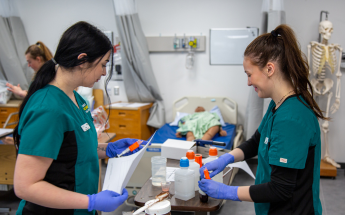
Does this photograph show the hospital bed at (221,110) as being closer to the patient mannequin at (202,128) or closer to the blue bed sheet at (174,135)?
the blue bed sheet at (174,135)

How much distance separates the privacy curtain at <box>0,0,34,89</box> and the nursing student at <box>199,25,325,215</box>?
159 inches

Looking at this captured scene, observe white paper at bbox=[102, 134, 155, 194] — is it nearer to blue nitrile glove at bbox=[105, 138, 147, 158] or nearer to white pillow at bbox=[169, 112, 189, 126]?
blue nitrile glove at bbox=[105, 138, 147, 158]

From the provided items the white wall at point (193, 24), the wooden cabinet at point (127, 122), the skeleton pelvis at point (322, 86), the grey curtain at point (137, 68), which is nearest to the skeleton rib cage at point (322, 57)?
the skeleton pelvis at point (322, 86)

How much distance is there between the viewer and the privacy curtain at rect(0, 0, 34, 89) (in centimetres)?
416

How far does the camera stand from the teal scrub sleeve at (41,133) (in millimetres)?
872

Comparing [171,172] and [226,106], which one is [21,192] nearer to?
[171,172]

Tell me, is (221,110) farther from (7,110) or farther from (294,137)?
(7,110)

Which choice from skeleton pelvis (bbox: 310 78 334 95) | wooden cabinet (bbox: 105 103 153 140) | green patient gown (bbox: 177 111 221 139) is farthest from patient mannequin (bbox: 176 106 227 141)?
skeleton pelvis (bbox: 310 78 334 95)

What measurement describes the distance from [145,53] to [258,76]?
120 inches

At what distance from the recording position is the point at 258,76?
115 centimetres

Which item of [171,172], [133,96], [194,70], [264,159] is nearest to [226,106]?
[194,70]

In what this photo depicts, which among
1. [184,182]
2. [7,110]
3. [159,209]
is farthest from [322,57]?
[7,110]

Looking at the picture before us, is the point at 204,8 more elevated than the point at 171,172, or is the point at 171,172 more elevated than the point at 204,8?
the point at 204,8

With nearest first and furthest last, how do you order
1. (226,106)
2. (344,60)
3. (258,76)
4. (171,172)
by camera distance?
1. (258,76)
2. (171,172)
3. (344,60)
4. (226,106)
